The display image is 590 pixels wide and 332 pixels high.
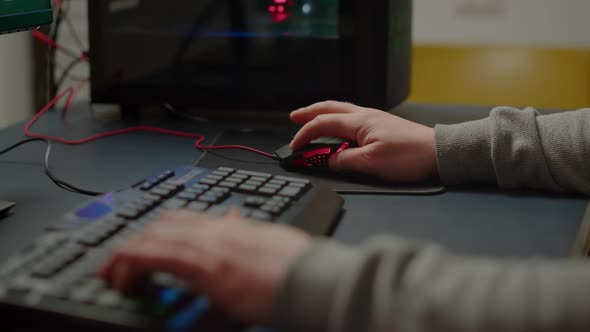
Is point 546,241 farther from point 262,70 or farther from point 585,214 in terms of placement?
point 262,70

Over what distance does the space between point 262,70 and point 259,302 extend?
0.75 meters

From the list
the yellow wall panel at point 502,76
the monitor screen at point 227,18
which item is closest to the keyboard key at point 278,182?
the monitor screen at point 227,18

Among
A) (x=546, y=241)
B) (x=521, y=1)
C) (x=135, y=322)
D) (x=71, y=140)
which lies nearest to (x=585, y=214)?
(x=546, y=241)

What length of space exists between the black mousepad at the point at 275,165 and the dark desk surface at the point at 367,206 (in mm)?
19

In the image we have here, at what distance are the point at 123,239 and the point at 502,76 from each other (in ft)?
3.68

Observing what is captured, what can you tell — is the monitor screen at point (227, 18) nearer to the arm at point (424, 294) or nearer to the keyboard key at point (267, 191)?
the keyboard key at point (267, 191)

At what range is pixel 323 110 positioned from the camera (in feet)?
3.08

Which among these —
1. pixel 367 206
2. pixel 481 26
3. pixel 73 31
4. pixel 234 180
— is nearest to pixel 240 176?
pixel 234 180

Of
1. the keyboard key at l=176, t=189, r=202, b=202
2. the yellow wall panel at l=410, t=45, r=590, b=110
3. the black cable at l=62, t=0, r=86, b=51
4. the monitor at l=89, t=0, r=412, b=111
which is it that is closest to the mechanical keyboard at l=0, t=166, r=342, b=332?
the keyboard key at l=176, t=189, r=202, b=202

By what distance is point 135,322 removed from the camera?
467 mm

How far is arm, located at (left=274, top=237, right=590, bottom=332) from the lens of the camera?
44 cm

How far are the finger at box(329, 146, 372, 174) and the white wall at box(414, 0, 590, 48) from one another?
1116 millimetres

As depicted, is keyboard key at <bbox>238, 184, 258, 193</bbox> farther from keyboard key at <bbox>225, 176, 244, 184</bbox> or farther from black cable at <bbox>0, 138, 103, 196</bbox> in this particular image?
black cable at <bbox>0, 138, 103, 196</bbox>

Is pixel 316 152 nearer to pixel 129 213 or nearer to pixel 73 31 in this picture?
pixel 129 213
